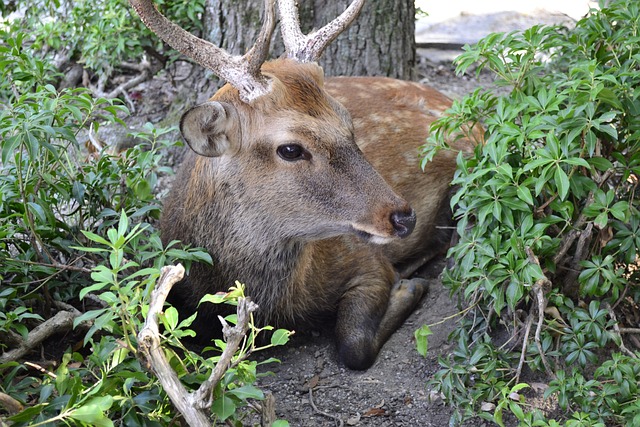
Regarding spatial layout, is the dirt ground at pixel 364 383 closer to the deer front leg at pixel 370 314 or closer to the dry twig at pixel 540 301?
the deer front leg at pixel 370 314

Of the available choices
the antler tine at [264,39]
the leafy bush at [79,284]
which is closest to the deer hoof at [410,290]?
the leafy bush at [79,284]

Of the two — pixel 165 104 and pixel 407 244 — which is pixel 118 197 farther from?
pixel 165 104

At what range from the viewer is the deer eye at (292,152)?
4.01m

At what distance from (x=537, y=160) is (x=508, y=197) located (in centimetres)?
24

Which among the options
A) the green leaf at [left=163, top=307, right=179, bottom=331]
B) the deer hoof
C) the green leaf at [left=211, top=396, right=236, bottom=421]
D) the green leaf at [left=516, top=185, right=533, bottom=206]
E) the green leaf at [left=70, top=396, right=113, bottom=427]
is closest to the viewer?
the green leaf at [left=70, top=396, right=113, bottom=427]

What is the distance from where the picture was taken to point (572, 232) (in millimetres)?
3701

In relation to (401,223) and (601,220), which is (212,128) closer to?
(401,223)

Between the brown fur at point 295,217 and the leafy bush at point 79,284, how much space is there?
0.26 m

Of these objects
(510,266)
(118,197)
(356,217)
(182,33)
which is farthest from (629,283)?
(118,197)

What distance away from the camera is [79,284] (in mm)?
4078

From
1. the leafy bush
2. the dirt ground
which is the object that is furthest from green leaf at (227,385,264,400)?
the dirt ground

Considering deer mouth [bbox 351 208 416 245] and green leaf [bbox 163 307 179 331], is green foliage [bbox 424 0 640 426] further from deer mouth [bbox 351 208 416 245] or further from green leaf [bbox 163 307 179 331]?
green leaf [bbox 163 307 179 331]

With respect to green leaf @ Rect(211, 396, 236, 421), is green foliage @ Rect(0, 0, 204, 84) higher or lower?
higher

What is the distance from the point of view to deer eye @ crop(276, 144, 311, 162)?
4012 millimetres
